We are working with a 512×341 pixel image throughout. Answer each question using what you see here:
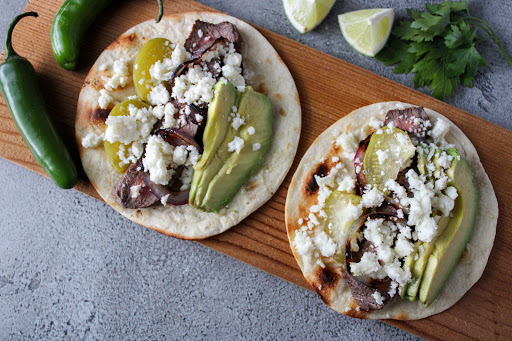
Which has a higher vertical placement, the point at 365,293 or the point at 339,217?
the point at 339,217

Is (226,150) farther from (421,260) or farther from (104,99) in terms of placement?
(421,260)

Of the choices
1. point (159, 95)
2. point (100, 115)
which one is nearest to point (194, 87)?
point (159, 95)

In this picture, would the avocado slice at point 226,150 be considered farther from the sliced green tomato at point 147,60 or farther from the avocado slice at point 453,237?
the avocado slice at point 453,237

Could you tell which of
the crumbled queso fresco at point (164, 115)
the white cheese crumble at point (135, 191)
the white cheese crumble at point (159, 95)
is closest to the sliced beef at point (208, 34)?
the crumbled queso fresco at point (164, 115)

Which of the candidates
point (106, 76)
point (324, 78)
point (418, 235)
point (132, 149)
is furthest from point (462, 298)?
point (106, 76)

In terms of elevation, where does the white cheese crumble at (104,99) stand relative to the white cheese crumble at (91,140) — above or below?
above

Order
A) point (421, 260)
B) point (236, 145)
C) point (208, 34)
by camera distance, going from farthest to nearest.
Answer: point (208, 34), point (236, 145), point (421, 260)
